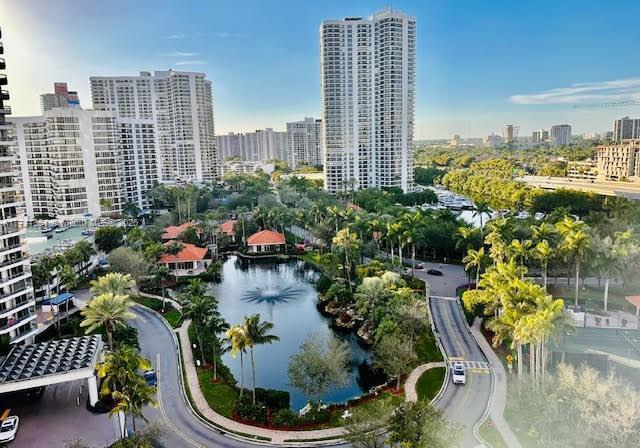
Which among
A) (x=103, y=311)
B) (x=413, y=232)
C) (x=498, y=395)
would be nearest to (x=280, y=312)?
(x=413, y=232)

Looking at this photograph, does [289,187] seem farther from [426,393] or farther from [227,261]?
[426,393]

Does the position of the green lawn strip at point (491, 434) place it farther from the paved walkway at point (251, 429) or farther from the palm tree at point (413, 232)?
the palm tree at point (413, 232)

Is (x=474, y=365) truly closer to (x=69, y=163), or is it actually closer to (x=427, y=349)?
(x=427, y=349)

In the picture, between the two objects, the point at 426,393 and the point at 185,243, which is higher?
the point at 185,243

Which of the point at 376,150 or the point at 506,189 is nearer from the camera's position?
the point at 506,189

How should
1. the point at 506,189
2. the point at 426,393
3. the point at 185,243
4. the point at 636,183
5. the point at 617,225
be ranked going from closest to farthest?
the point at 426,393, the point at 617,225, the point at 185,243, the point at 636,183, the point at 506,189

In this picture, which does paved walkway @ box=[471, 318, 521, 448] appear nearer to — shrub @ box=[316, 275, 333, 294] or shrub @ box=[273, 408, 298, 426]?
shrub @ box=[273, 408, 298, 426]

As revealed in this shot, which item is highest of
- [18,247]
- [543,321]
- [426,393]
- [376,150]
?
[376,150]

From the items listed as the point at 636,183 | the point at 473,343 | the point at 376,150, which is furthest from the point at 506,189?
the point at 473,343

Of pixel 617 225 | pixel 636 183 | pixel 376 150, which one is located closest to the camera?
pixel 617 225
